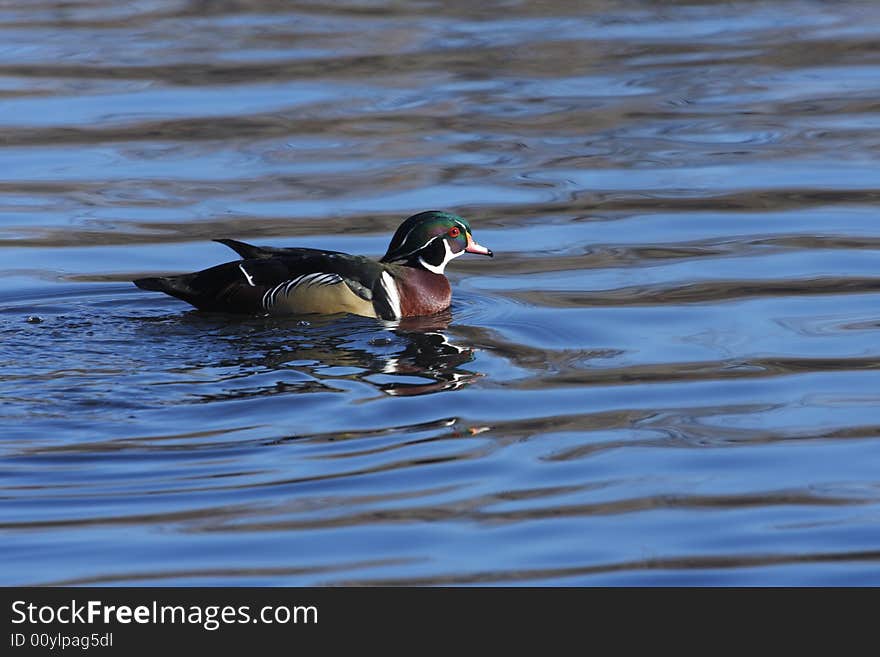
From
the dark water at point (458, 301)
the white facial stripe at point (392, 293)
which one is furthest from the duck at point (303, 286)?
the dark water at point (458, 301)

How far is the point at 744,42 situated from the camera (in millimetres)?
18672

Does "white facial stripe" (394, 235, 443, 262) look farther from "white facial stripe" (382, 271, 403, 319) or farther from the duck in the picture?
"white facial stripe" (382, 271, 403, 319)

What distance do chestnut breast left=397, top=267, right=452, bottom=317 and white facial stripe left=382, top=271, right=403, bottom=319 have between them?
0.08ft

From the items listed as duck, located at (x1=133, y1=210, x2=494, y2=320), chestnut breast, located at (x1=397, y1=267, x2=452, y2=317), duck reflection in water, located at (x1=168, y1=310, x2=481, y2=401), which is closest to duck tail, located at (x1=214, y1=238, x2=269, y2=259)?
duck, located at (x1=133, y1=210, x2=494, y2=320)

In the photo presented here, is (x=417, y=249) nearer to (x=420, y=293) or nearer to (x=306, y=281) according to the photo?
(x=420, y=293)

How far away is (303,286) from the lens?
34.6ft

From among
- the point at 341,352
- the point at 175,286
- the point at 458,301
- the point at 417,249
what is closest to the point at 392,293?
the point at 417,249

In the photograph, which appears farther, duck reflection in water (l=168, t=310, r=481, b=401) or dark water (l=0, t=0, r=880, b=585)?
duck reflection in water (l=168, t=310, r=481, b=401)

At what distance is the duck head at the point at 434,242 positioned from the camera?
36.6 ft

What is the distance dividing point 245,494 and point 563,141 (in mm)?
8566

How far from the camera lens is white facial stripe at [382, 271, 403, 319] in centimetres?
1073

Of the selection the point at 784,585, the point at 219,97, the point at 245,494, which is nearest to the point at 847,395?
the point at 784,585
